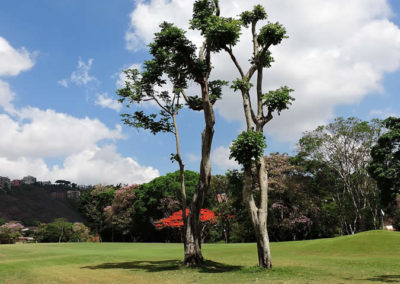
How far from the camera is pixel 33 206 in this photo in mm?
110875

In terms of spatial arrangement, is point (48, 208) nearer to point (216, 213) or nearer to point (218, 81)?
point (216, 213)

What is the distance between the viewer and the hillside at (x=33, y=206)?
333ft

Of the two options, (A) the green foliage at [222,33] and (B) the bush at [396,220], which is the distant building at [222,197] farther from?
(A) the green foliage at [222,33]

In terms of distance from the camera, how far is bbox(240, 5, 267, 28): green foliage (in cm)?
2228

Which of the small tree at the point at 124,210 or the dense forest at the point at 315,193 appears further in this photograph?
the small tree at the point at 124,210

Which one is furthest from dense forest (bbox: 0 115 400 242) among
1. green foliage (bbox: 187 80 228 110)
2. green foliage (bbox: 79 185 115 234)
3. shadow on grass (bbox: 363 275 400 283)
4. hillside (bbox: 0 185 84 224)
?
hillside (bbox: 0 185 84 224)

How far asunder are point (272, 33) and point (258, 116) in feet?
17.4

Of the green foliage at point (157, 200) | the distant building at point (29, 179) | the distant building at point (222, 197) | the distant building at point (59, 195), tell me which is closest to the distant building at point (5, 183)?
the distant building at point (59, 195)

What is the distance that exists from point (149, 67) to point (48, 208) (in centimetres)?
10392

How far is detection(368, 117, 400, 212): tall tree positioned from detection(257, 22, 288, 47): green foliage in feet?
84.6

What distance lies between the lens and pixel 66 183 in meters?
161

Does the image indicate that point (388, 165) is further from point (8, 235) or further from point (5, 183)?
point (5, 183)

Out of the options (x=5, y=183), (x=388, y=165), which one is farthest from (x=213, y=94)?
(x=5, y=183)

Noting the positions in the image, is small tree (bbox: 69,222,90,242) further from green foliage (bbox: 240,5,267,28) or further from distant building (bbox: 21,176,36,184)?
distant building (bbox: 21,176,36,184)
